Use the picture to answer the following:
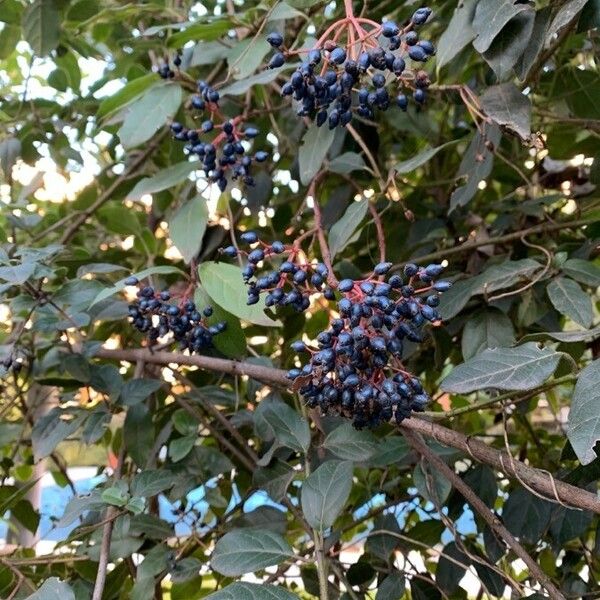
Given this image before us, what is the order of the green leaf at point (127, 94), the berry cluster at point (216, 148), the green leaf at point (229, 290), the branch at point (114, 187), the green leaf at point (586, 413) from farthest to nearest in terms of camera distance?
the branch at point (114, 187), the green leaf at point (127, 94), the berry cluster at point (216, 148), the green leaf at point (229, 290), the green leaf at point (586, 413)

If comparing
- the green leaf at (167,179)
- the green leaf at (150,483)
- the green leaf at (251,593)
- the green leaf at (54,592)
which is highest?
the green leaf at (167,179)

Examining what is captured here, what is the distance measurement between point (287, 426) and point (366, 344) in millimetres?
262

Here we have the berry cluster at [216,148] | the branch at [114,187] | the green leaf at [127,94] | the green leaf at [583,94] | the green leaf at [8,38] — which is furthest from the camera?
the green leaf at [8,38]

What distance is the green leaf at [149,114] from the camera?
939 mm

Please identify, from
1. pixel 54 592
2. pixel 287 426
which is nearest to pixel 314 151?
pixel 287 426

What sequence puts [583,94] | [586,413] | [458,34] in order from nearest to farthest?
[586,413]
[458,34]
[583,94]

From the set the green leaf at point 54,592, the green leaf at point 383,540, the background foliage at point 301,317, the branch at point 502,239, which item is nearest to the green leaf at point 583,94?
the background foliage at point 301,317

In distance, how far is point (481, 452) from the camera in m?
0.70

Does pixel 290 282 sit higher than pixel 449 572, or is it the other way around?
pixel 290 282

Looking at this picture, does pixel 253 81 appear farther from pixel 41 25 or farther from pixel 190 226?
pixel 41 25

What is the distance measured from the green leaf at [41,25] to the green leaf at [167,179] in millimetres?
408

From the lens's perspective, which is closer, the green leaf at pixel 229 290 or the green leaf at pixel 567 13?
the green leaf at pixel 567 13

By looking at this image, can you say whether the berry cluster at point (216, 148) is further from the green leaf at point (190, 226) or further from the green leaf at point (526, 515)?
the green leaf at point (526, 515)

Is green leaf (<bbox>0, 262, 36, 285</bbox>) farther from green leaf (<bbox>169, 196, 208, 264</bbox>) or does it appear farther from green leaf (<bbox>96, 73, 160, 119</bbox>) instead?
green leaf (<bbox>96, 73, 160, 119</bbox>)
